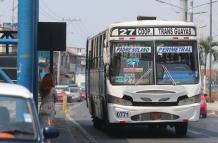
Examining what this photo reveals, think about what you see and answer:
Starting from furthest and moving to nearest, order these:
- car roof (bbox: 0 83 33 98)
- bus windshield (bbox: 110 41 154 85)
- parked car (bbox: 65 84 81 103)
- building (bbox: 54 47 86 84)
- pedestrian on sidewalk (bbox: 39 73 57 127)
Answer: building (bbox: 54 47 86 84)
parked car (bbox: 65 84 81 103)
bus windshield (bbox: 110 41 154 85)
pedestrian on sidewalk (bbox: 39 73 57 127)
car roof (bbox: 0 83 33 98)

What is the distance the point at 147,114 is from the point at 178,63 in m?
1.83

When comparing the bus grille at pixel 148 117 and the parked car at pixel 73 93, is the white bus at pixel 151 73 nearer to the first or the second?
the bus grille at pixel 148 117

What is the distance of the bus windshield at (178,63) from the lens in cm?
2059

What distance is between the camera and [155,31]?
21.0 m

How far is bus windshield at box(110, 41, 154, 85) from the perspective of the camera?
20.5m

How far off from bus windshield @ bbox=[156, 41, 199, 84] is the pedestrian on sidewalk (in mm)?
4122

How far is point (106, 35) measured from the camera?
70.0 feet

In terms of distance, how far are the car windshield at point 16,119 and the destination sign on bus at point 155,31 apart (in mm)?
12390

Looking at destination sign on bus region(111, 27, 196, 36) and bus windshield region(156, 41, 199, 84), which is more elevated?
destination sign on bus region(111, 27, 196, 36)

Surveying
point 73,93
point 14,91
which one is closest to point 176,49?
point 14,91

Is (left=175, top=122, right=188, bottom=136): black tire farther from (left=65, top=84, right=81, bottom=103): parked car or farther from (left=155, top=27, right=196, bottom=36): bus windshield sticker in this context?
(left=65, top=84, right=81, bottom=103): parked car

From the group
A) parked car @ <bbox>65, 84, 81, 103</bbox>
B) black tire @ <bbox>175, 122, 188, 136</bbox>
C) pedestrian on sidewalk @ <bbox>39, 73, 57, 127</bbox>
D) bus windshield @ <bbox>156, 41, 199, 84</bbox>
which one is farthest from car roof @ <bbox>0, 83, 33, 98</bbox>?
parked car @ <bbox>65, 84, 81, 103</bbox>

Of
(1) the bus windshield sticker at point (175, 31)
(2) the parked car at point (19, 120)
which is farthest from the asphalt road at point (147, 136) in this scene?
(2) the parked car at point (19, 120)

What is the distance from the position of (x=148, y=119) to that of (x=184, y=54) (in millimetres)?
2267
